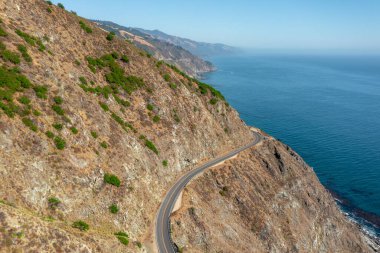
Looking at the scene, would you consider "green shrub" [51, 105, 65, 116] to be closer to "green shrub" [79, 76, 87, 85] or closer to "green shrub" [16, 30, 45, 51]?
"green shrub" [79, 76, 87, 85]

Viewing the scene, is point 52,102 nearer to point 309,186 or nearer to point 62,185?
point 62,185

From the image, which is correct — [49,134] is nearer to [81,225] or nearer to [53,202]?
[53,202]

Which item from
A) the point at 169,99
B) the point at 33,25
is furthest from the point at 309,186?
the point at 33,25

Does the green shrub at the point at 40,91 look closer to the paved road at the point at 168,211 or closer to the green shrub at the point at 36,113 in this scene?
the green shrub at the point at 36,113

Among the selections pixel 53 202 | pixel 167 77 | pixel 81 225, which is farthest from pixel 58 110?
pixel 167 77

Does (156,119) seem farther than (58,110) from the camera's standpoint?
Yes

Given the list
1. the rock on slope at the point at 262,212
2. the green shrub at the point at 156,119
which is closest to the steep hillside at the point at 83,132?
the green shrub at the point at 156,119

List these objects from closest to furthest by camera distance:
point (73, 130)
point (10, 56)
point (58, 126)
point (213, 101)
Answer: point (58, 126) → point (73, 130) → point (10, 56) → point (213, 101)

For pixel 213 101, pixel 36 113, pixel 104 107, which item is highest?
pixel 36 113

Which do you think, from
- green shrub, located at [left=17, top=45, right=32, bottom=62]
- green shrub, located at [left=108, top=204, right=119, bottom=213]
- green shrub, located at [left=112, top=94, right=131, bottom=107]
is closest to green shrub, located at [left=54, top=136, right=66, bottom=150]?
green shrub, located at [left=108, top=204, right=119, bottom=213]
